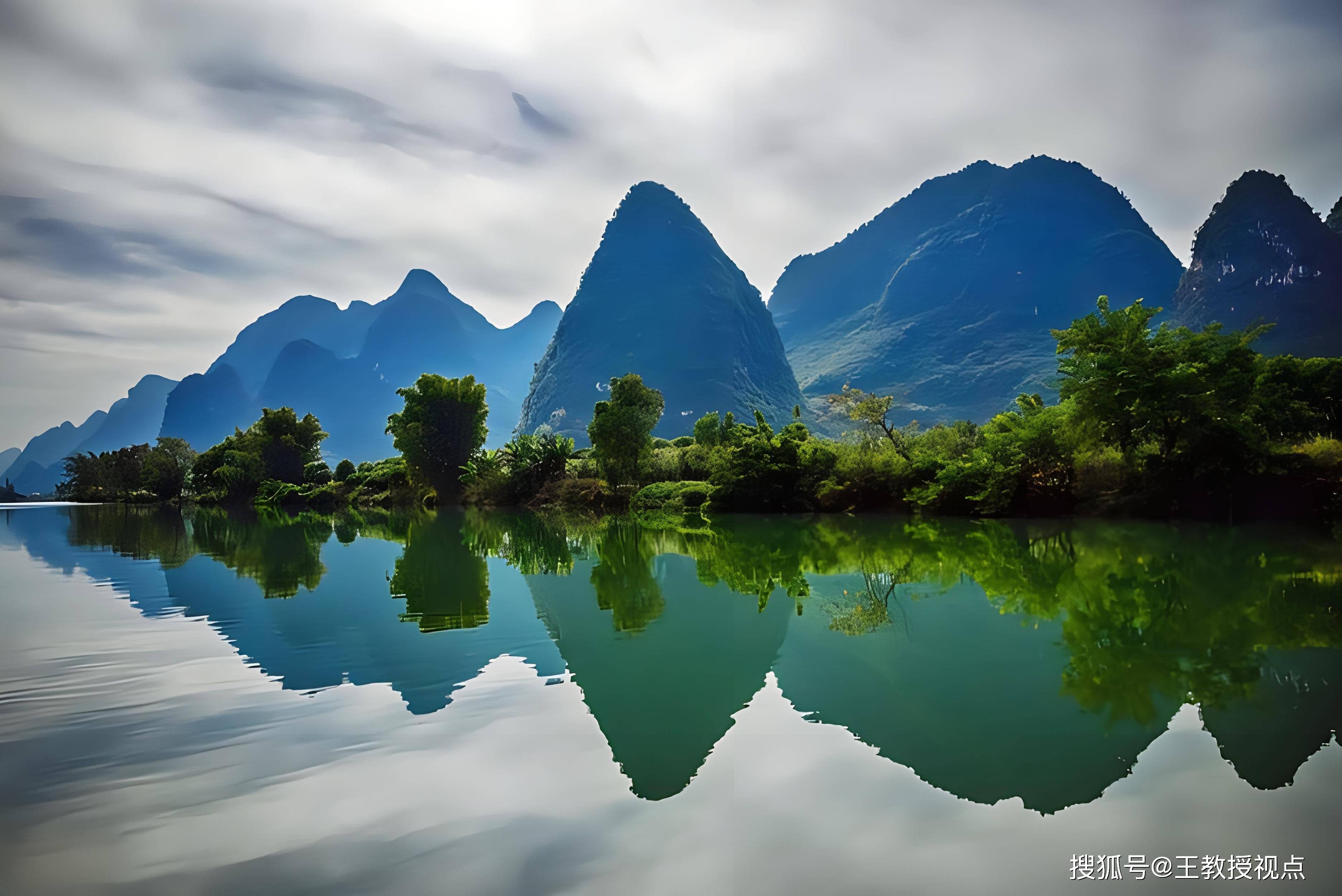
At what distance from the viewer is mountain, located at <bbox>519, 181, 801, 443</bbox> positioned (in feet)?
527

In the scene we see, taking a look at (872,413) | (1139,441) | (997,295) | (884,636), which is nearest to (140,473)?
(872,413)

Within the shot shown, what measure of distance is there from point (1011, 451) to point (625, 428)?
762 inches

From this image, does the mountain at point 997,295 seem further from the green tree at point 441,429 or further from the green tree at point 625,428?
the green tree at point 625,428

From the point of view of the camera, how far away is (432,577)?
13.5m

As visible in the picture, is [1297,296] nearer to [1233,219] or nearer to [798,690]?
[1233,219]

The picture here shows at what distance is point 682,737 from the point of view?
486 cm

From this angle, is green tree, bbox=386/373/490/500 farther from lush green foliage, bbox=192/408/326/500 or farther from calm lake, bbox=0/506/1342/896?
calm lake, bbox=0/506/1342/896

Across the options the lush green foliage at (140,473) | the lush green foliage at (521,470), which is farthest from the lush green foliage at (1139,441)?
the lush green foliage at (140,473)

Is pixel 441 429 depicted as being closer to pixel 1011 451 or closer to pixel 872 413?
pixel 872 413

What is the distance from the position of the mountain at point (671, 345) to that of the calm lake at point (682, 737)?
139145mm

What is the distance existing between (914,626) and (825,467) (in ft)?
75.6

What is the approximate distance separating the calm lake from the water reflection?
0.17 ft

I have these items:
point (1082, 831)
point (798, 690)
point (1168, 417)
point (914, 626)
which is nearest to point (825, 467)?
point (1168, 417)

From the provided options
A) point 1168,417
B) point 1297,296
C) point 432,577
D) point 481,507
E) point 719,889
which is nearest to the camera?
point 719,889
